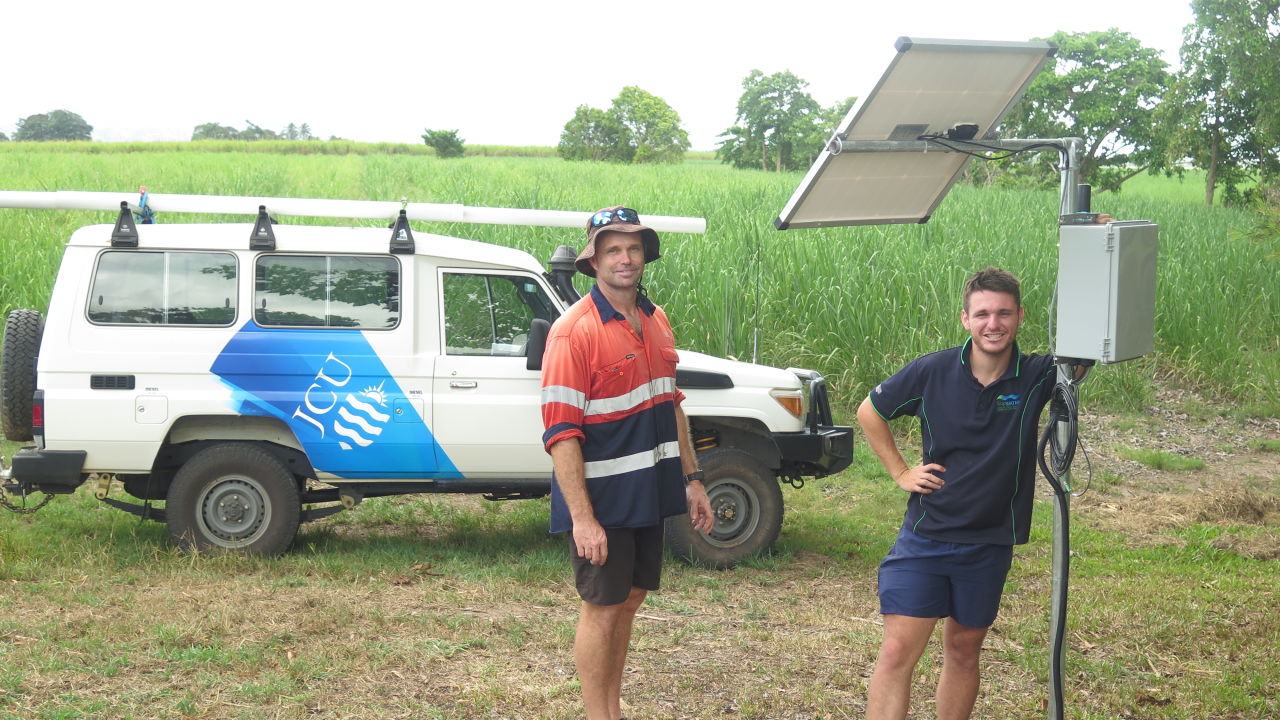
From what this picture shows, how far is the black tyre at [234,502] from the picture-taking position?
7219 mm

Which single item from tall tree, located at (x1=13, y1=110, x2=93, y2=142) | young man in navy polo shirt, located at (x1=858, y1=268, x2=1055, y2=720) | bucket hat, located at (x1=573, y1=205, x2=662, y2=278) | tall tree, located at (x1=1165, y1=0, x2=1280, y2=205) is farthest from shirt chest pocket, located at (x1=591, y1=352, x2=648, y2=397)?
tall tree, located at (x1=13, y1=110, x2=93, y2=142)

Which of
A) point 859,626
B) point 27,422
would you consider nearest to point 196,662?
point 27,422

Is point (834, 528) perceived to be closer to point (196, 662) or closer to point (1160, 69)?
point (196, 662)

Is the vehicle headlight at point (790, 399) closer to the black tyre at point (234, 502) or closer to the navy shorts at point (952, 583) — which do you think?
the black tyre at point (234, 502)

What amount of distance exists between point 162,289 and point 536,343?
2.37m

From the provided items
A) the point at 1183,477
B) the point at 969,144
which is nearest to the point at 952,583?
the point at 969,144

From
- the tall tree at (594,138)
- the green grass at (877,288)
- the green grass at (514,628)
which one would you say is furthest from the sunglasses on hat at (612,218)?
the tall tree at (594,138)

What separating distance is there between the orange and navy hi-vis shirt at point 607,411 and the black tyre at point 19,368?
15.0 ft

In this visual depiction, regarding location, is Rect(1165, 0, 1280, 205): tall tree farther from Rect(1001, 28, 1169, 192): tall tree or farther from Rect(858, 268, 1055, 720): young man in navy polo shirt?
Rect(858, 268, 1055, 720): young man in navy polo shirt

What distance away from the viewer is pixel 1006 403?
3.83m

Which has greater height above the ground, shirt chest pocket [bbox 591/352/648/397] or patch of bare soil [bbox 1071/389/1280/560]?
shirt chest pocket [bbox 591/352/648/397]

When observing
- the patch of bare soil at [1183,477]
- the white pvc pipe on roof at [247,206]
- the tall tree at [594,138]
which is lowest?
the patch of bare soil at [1183,477]

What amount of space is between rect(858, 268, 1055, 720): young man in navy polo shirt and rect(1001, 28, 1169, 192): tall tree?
177ft

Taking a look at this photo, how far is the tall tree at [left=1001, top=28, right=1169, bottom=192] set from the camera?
55906 mm
